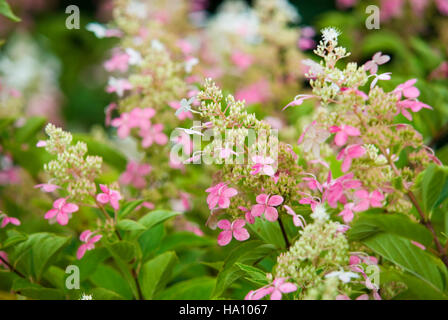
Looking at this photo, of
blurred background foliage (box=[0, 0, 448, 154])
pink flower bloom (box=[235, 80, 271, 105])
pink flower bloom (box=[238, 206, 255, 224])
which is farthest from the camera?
blurred background foliage (box=[0, 0, 448, 154])

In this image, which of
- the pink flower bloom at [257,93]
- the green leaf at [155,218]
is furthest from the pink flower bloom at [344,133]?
the pink flower bloom at [257,93]

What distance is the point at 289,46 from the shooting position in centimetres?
149

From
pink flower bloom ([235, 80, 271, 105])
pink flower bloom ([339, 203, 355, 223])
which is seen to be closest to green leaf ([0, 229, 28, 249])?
pink flower bloom ([339, 203, 355, 223])

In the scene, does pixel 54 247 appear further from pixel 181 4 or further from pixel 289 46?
pixel 181 4

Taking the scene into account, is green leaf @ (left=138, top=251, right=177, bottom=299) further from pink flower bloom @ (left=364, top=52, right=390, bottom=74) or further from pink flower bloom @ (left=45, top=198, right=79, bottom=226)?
pink flower bloom @ (left=364, top=52, right=390, bottom=74)

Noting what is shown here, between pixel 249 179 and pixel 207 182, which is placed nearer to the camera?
pixel 249 179

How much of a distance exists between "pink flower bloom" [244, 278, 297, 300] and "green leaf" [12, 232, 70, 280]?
346 millimetres

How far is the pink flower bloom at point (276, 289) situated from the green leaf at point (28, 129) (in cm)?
74

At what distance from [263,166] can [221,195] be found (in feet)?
0.23

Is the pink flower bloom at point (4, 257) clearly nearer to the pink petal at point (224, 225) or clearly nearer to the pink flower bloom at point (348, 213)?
the pink petal at point (224, 225)

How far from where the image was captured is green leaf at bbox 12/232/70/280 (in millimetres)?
794

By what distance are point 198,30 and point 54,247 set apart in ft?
4.38
